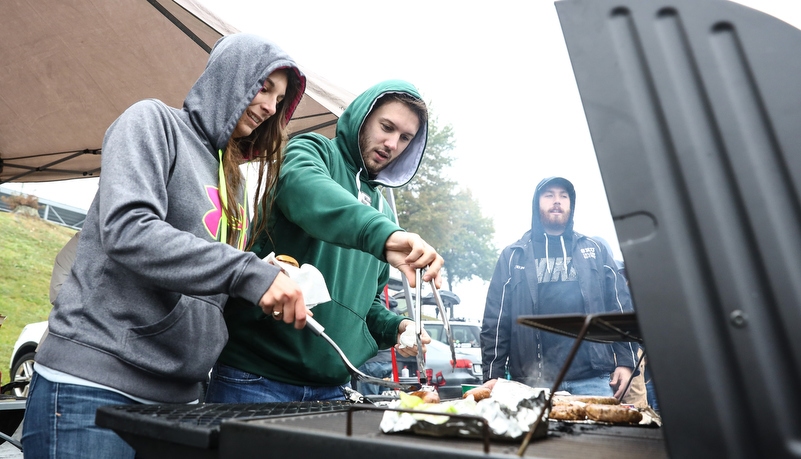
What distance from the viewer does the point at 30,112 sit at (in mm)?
4289

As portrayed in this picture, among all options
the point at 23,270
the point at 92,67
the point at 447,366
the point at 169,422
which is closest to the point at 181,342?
the point at 169,422

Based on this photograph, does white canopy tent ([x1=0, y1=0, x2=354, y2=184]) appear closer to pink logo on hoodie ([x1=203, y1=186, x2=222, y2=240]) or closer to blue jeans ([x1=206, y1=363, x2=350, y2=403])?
pink logo on hoodie ([x1=203, y1=186, x2=222, y2=240])

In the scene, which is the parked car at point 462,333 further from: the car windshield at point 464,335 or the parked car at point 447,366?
the parked car at point 447,366

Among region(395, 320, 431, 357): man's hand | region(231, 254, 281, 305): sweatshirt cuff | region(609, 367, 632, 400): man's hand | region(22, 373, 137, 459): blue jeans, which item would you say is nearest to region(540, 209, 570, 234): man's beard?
region(609, 367, 632, 400): man's hand

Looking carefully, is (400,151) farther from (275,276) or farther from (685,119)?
(685,119)

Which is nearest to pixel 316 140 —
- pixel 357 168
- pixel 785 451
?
pixel 357 168

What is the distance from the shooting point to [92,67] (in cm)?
389

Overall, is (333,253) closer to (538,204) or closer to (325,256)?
(325,256)

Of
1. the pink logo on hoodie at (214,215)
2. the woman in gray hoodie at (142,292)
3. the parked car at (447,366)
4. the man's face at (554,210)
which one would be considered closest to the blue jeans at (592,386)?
the man's face at (554,210)

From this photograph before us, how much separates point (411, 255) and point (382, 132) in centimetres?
104

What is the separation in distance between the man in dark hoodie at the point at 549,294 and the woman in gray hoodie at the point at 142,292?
106 inches

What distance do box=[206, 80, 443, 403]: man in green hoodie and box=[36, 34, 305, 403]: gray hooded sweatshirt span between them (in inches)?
9.8

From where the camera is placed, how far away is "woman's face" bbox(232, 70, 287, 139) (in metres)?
1.62

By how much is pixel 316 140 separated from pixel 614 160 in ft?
4.62
